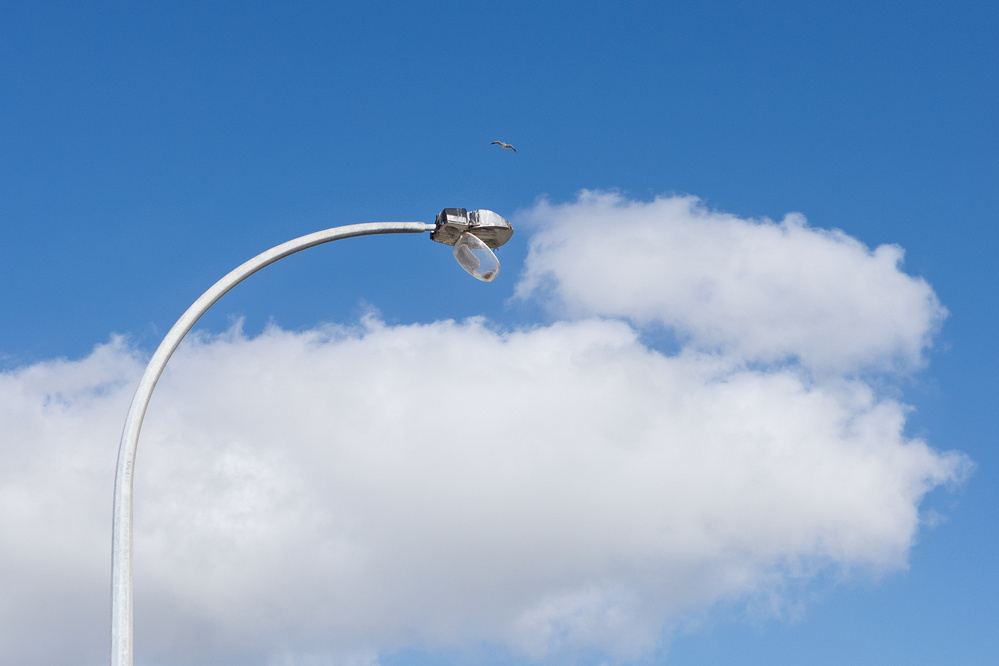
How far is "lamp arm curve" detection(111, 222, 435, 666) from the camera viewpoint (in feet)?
33.2

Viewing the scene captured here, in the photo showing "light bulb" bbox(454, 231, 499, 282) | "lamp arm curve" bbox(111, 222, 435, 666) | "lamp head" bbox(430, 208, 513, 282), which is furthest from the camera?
"light bulb" bbox(454, 231, 499, 282)

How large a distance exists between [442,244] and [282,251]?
1.97m

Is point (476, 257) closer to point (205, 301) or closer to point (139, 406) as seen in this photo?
point (205, 301)

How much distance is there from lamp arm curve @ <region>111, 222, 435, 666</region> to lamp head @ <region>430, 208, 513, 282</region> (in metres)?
0.26

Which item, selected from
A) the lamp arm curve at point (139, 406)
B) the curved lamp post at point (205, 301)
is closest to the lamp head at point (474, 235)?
the curved lamp post at point (205, 301)

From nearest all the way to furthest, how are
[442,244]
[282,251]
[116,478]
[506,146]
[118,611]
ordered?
[118,611]
[116,478]
[282,251]
[442,244]
[506,146]

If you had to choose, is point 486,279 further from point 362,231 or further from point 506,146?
point 506,146

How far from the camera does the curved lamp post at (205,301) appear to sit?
A: 10234 mm

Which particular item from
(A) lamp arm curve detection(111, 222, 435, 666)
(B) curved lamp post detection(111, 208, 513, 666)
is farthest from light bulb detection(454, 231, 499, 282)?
(A) lamp arm curve detection(111, 222, 435, 666)

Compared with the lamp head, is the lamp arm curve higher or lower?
lower

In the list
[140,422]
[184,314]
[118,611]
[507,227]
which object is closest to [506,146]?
[507,227]

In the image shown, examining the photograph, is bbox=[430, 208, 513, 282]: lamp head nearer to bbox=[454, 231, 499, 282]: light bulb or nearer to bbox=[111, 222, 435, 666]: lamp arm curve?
bbox=[454, 231, 499, 282]: light bulb

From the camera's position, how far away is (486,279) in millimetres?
13633

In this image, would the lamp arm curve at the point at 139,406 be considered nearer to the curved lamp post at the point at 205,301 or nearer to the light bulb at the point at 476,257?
the curved lamp post at the point at 205,301
